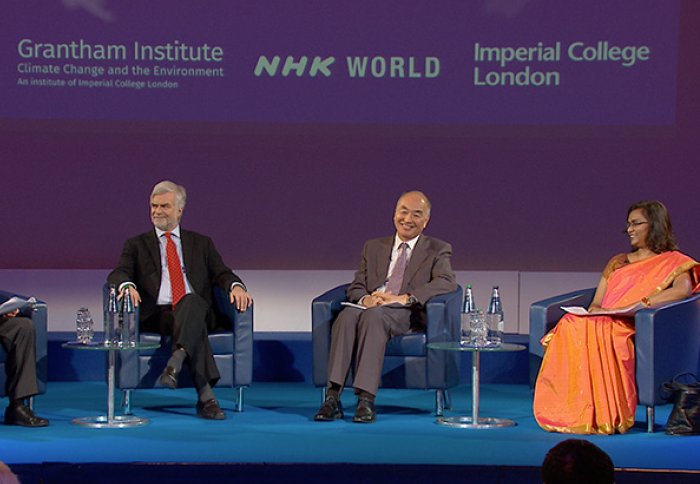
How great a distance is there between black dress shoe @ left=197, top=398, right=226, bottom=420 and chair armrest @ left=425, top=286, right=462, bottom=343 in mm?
961

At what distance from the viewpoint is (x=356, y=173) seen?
702 centimetres

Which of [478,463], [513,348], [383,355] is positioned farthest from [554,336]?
[478,463]

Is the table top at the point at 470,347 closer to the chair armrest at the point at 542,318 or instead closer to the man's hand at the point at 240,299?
the chair armrest at the point at 542,318

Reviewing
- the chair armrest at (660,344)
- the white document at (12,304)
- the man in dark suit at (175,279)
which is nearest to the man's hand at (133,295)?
the man in dark suit at (175,279)

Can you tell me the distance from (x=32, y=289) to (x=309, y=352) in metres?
1.63

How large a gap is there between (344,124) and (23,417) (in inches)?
111

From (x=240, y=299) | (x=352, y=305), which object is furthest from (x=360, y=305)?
(x=240, y=299)

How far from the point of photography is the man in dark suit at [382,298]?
16.8 feet

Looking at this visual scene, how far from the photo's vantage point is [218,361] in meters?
5.30

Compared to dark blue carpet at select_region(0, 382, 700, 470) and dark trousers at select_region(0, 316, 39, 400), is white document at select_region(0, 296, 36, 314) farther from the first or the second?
dark blue carpet at select_region(0, 382, 700, 470)

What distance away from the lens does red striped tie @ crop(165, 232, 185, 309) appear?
219 inches

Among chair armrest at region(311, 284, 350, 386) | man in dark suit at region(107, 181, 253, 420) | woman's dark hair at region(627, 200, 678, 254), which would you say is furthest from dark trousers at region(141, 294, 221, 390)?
woman's dark hair at region(627, 200, 678, 254)

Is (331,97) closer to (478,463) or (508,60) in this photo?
(508,60)

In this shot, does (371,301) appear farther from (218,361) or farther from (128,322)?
(128,322)
